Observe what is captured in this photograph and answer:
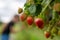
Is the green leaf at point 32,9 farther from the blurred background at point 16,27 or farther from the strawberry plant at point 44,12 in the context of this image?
the blurred background at point 16,27

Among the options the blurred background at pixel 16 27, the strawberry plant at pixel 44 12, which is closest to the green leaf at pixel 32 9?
the strawberry plant at pixel 44 12

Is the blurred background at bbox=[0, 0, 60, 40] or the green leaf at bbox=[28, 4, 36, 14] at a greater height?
the green leaf at bbox=[28, 4, 36, 14]

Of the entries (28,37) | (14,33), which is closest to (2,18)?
(14,33)

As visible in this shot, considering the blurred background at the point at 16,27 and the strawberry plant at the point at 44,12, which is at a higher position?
the strawberry plant at the point at 44,12

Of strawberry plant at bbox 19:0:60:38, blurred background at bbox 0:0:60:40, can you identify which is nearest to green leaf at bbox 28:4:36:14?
strawberry plant at bbox 19:0:60:38

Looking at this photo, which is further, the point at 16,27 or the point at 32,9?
the point at 16,27

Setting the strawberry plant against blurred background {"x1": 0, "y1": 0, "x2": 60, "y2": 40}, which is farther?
blurred background {"x1": 0, "y1": 0, "x2": 60, "y2": 40}

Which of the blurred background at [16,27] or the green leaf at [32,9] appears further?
the blurred background at [16,27]

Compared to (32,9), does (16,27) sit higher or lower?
lower

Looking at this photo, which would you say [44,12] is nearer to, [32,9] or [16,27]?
[32,9]

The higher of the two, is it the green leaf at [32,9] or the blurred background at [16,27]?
the green leaf at [32,9]

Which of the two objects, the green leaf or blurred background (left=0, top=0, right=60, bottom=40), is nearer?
the green leaf

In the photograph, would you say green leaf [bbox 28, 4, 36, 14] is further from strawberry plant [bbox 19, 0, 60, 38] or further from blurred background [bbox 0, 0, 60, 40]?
blurred background [bbox 0, 0, 60, 40]

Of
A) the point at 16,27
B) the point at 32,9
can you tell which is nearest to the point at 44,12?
the point at 32,9
